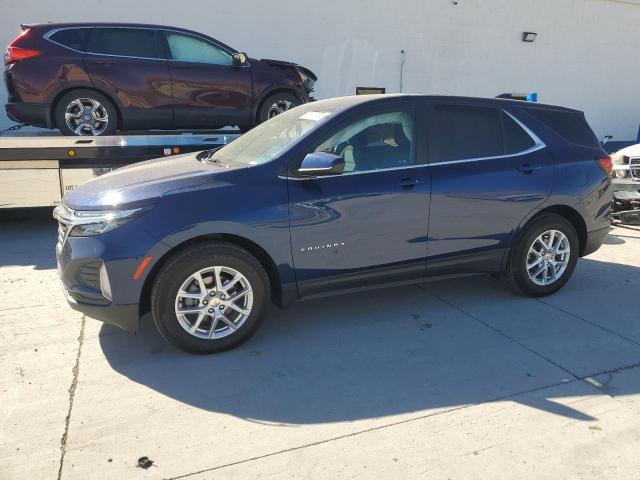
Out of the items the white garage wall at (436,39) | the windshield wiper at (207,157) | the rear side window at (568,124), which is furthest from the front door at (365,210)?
the white garage wall at (436,39)

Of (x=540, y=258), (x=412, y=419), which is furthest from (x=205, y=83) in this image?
(x=412, y=419)

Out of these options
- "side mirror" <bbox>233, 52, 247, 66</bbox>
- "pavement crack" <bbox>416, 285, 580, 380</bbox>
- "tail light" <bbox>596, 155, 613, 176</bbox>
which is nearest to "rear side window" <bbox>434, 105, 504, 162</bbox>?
"tail light" <bbox>596, 155, 613, 176</bbox>

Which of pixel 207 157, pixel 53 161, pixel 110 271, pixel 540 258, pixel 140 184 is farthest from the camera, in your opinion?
pixel 53 161

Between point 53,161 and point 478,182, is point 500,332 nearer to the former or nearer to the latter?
point 478,182

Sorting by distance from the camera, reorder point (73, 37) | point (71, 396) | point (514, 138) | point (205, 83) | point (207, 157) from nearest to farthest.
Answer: point (71, 396) → point (207, 157) → point (514, 138) → point (73, 37) → point (205, 83)

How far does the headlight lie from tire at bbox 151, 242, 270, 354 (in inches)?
15.2

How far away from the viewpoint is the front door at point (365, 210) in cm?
367

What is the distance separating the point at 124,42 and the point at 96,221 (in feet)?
14.4

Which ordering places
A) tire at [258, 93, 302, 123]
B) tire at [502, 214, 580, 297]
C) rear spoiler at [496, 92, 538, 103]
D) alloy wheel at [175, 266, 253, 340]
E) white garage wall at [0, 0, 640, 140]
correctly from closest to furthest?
alloy wheel at [175, 266, 253, 340], tire at [502, 214, 580, 297], rear spoiler at [496, 92, 538, 103], tire at [258, 93, 302, 123], white garage wall at [0, 0, 640, 140]

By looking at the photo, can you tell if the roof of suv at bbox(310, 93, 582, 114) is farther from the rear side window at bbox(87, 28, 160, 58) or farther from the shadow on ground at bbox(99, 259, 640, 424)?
the rear side window at bbox(87, 28, 160, 58)

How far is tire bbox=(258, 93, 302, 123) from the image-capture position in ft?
24.8

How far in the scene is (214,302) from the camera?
3508 millimetres

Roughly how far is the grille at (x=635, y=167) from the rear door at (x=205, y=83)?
543cm

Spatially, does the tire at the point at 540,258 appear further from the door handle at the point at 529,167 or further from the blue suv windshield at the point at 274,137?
the blue suv windshield at the point at 274,137
